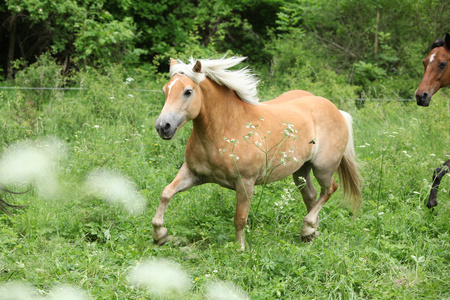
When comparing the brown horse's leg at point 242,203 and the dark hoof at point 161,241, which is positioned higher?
the brown horse's leg at point 242,203

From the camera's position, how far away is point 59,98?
776 cm

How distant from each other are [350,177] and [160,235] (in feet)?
7.91

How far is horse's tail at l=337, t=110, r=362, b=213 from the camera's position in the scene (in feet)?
18.0

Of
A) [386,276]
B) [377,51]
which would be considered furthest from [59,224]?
[377,51]

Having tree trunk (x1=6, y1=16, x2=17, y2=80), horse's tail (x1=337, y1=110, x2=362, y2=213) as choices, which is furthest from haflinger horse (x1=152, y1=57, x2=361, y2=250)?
tree trunk (x1=6, y1=16, x2=17, y2=80)

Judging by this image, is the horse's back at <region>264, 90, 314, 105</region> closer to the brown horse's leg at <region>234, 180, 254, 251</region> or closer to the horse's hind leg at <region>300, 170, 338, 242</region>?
the horse's hind leg at <region>300, 170, 338, 242</region>

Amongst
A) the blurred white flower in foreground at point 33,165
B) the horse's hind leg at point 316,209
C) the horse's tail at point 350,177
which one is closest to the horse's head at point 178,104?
the horse's hind leg at point 316,209

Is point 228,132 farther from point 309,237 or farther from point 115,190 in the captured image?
point 115,190

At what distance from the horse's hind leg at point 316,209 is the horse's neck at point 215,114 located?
1.32 m

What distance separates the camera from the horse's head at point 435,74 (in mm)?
6387

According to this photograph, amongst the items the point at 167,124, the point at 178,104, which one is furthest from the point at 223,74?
the point at 167,124

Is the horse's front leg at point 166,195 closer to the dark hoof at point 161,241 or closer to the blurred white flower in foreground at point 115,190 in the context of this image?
the dark hoof at point 161,241

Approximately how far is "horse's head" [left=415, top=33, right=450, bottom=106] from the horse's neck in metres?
3.19

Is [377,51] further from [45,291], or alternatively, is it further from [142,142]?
[45,291]
